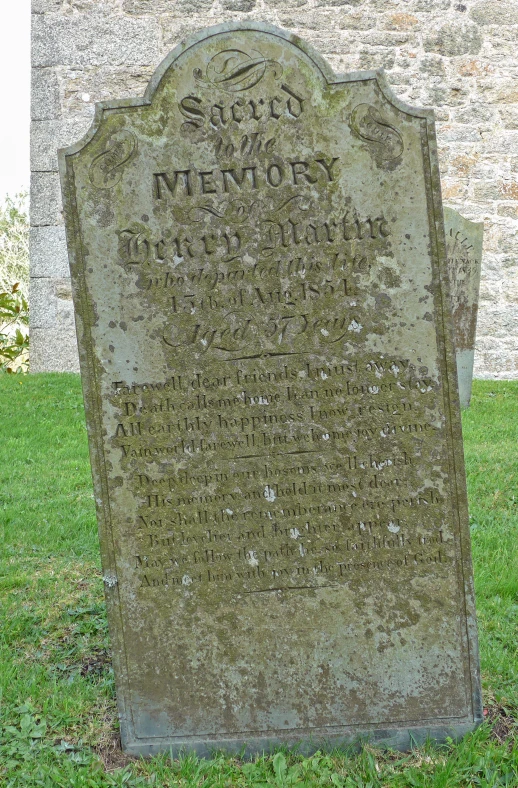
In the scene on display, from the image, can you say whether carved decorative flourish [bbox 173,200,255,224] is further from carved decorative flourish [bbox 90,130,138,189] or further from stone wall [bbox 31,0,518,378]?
stone wall [bbox 31,0,518,378]

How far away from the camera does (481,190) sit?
32.4 ft

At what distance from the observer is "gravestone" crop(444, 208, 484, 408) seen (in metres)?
7.73

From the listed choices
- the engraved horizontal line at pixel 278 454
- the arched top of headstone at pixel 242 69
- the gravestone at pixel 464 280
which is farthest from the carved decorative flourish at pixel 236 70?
the gravestone at pixel 464 280

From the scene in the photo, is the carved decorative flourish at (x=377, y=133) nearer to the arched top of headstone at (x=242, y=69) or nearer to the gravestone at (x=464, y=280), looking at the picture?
the arched top of headstone at (x=242, y=69)

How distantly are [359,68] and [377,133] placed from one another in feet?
24.3

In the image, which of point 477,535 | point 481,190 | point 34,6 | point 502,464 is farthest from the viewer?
point 481,190

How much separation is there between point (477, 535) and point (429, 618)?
74.4 inches

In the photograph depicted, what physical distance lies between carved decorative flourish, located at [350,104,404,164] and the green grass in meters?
2.11

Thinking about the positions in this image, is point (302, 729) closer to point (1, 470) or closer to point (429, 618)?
point (429, 618)

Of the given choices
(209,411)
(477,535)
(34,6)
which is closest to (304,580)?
(209,411)

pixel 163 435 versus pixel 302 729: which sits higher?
pixel 163 435

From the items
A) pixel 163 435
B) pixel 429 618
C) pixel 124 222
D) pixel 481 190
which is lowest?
pixel 429 618

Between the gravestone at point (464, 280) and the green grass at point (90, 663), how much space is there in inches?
66.8

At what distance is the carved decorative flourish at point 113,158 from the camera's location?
279 cm
